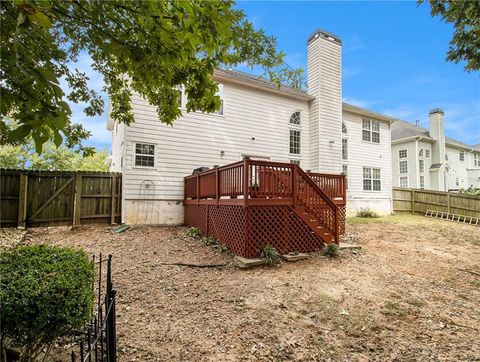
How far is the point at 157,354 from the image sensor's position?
117 inches

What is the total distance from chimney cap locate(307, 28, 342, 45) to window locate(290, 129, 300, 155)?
4934mm

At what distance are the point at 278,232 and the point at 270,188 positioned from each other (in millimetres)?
1088

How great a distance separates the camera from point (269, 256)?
236 inches

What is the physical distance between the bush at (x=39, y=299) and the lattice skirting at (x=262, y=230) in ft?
13.5

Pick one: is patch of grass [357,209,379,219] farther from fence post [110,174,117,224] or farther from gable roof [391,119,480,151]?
fence post [110,174,117,224]

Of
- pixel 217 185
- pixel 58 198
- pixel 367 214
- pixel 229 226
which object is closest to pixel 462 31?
pixel 217 185

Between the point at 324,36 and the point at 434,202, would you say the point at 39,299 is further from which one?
the point at 434,202

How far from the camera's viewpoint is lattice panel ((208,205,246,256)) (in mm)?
6289

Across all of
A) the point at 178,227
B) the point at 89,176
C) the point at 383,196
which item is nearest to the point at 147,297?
the point at 178,227

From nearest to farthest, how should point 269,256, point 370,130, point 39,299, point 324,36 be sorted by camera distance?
point 39,299
point 269,256
point 324,36
point 370,130

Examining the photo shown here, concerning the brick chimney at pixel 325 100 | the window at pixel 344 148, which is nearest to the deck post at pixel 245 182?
the brick chimney at pixel 325 100

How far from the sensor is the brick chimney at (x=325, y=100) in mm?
13344

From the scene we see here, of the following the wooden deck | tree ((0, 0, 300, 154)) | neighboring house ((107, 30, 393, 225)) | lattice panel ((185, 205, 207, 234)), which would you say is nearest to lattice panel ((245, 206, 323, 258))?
the wooden deck

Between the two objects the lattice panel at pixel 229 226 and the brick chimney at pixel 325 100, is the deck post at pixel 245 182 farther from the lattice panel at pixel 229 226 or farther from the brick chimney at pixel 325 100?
the brick chimney at pixel 325 100
